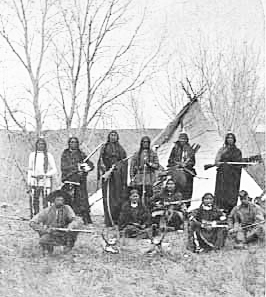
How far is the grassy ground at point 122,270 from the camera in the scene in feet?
10.0

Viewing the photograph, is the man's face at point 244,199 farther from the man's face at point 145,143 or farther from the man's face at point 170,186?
the man's face at point 145,143

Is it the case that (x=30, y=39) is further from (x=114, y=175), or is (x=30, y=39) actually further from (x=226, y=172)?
(x=226, y=172)

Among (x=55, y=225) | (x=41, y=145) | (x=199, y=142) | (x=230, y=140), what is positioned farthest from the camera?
(x=199, y=142)

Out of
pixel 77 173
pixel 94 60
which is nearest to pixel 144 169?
pixel 77 173

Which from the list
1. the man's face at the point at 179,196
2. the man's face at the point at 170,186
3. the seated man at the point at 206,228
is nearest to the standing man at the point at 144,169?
the man's face at the point at 170,186

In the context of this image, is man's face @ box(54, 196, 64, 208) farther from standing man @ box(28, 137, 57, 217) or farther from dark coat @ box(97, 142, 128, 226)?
dark coat @ box(97, 142, 128, 226)

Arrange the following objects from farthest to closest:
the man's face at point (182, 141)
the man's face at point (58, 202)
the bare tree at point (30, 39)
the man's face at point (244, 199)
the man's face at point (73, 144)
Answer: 1. the man's face at point (182, 141)
2. the man's face at point (244, 199)
3. the man's face at point (73, 144)
4. the man's face at point (58, 202)
5. the bare tree at point (30, 39)

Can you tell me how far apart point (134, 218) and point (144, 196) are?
16cm

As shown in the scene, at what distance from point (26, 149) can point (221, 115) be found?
1340 millimetres

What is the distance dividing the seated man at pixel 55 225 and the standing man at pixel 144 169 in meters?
0.48

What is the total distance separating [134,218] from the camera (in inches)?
140

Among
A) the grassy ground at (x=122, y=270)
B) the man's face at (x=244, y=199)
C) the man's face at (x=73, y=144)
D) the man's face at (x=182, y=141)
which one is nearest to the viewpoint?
the grassy ground at (x=122, y=270)

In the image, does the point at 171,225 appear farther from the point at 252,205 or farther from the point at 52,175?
the point at 52,175

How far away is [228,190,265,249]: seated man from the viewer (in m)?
3.53
